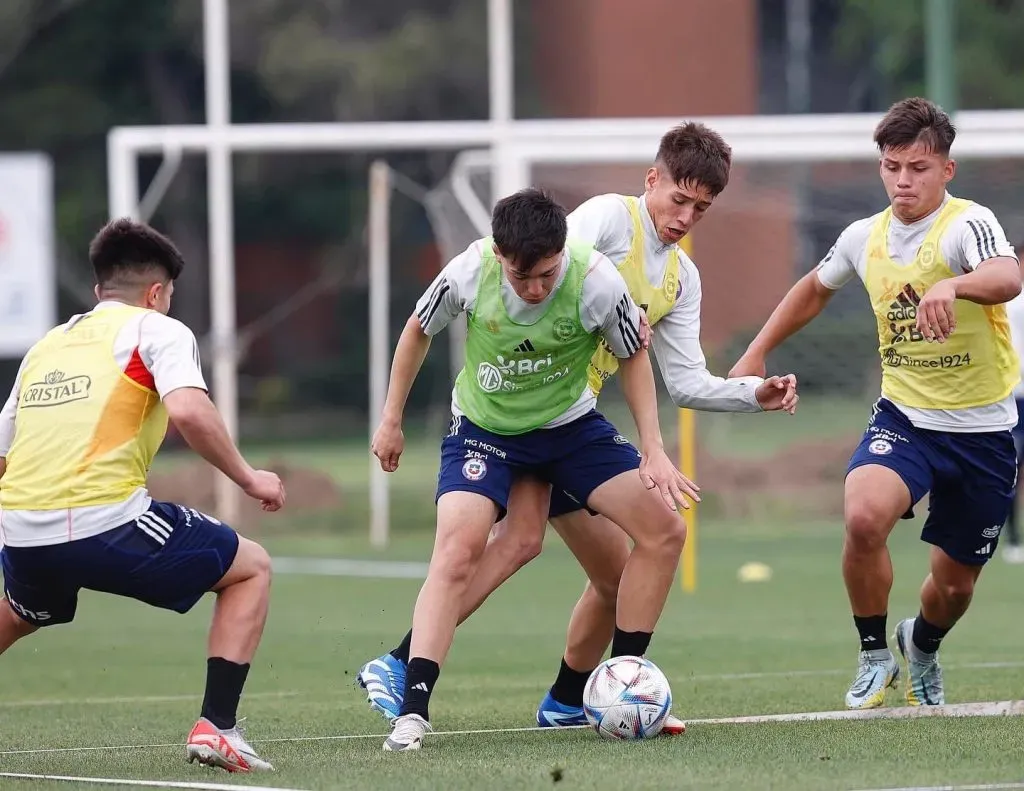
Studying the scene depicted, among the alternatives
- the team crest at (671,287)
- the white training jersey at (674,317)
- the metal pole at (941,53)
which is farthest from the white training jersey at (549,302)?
the metal pole at (941,53)

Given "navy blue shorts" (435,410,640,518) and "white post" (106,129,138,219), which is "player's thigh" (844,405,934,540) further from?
"white post" (106,129,138,219)

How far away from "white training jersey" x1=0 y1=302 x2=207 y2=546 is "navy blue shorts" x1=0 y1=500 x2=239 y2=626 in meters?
0.03

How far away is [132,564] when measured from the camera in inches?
226

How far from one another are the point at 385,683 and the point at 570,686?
2.74 ft

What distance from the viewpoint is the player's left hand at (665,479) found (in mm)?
6305

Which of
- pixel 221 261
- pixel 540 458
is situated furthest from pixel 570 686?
pixel 221 261

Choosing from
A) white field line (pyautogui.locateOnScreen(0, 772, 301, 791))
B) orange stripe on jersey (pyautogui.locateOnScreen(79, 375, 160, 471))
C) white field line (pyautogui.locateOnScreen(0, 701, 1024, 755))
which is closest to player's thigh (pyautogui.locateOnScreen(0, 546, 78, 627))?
orange stripe on jersey (pyautogui.locateOnScreen(79, 375, 160, 471))

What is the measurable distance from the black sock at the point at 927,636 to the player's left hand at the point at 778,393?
1271 millimetres

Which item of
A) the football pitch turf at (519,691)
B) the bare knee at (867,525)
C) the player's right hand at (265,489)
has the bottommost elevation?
the football pitch turf at (519,691)

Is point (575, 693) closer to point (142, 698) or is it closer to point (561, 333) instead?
point (561, 333)

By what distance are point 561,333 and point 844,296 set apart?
11.9 metres

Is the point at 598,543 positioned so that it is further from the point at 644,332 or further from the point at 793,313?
the point at 793,313

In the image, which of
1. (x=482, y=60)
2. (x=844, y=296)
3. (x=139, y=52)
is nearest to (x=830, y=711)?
(x=844, y=296)

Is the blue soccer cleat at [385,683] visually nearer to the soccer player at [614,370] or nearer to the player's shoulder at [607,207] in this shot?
the soccer player at [614,370]
